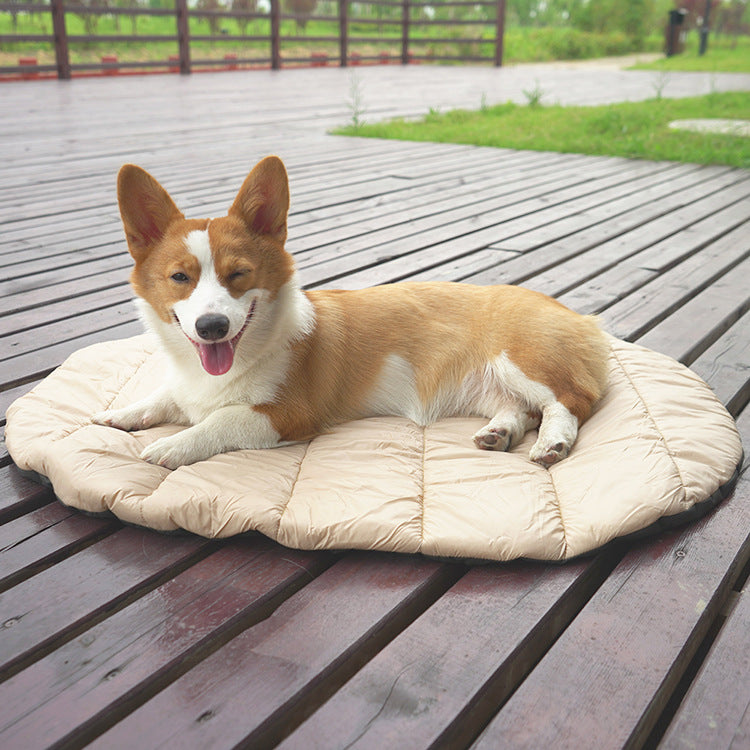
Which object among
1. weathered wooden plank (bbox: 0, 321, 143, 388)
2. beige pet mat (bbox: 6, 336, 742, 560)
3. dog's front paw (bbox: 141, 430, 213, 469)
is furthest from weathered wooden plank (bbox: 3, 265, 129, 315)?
dog's front paw (bbox: 141, 430, 213, 469)

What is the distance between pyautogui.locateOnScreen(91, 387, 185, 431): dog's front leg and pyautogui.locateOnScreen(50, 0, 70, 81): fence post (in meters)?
9.94

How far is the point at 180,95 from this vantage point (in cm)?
970

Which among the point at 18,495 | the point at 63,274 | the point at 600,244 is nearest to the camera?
the point at 18,495

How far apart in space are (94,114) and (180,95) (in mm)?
2236

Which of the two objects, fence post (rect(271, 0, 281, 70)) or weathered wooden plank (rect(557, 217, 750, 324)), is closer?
weathered wooden plank (rect(557, 217, 750, 324))

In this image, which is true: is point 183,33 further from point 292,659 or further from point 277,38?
point 292,659

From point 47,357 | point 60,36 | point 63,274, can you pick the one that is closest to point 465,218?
point 63,274

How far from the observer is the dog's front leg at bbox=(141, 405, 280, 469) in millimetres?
1850

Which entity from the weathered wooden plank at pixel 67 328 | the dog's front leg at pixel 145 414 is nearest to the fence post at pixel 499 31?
the weathered wooden plank at pixel 67 328

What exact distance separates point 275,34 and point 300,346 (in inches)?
536

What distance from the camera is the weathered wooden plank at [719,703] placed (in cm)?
115

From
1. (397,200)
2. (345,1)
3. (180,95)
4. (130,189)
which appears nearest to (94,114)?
(180,95)

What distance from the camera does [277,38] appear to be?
557 inches

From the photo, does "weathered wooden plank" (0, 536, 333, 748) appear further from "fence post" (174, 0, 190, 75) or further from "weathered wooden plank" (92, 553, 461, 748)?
"fence post" (174, 0, 190, 75)
